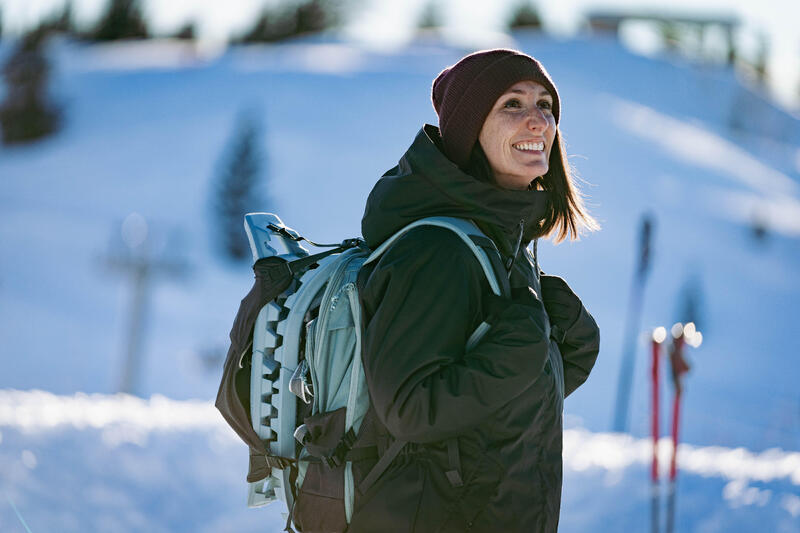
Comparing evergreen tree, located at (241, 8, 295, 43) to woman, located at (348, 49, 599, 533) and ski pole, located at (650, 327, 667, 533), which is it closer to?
ski pole, located at (650, 327, 667, 533)

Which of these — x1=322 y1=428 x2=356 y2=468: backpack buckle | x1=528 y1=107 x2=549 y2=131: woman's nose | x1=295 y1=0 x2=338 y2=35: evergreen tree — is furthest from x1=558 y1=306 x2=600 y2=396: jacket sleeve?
x1=295 y1=0 x2=338 y2=35: evergreen tree

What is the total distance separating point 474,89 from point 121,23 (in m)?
69.7

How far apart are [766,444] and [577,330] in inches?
872

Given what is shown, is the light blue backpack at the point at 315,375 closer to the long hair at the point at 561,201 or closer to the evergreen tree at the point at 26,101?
the long hair at the point at 561,201

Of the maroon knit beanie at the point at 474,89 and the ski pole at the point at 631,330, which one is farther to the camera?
the ski pole at the point at 631,330

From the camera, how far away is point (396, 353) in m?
2.48

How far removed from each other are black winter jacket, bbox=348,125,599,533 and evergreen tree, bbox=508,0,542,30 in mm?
72980

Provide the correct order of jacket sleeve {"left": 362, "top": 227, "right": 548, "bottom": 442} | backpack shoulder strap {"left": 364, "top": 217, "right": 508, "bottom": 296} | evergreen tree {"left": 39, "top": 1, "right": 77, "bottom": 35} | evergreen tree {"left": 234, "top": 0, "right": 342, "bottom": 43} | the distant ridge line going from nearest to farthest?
1. jacket sleeve {"left": 362, "top": 227, "right": 548, "bottom": 442}
2. backpack shoulder strap {"left": 364, "top": 217, "right": 508, "bottom": 296}
3. the distant ridge line
4. evergreen tree {"left": 39, "top": 1, "right": 77, "bottom": 35}
5. evergreen tree {"left": 234, "top": 0, "right": 342, "bottom": 43}

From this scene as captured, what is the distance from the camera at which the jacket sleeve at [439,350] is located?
245cm

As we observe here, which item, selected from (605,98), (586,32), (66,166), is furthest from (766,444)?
(586,32)

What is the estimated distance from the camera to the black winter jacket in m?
2.46

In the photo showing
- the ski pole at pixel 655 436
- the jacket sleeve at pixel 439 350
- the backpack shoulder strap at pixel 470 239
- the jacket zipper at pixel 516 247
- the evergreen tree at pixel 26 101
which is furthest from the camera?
the evergreen tree at pixel 26 101

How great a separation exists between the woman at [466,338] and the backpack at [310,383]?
45 millimetres

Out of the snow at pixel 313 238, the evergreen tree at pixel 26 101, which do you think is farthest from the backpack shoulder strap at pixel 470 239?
the evergreen tree at pixel 26 101
